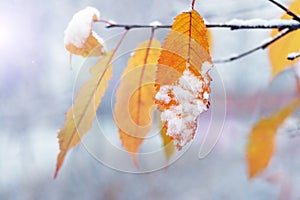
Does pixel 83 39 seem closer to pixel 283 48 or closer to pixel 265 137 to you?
pixel 283 48

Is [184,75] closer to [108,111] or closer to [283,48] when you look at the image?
[283,48]

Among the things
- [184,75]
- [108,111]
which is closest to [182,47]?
[184,75]

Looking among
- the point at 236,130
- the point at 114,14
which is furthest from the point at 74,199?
the point at 114,14

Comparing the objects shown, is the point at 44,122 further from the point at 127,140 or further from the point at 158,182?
the point at 127,140

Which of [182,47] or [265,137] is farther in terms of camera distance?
[265,137]

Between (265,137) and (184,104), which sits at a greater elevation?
(184,104)

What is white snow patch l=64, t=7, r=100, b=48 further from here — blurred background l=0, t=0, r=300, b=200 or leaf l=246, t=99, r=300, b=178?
leaf l=246, t=99, r=300, b=178
